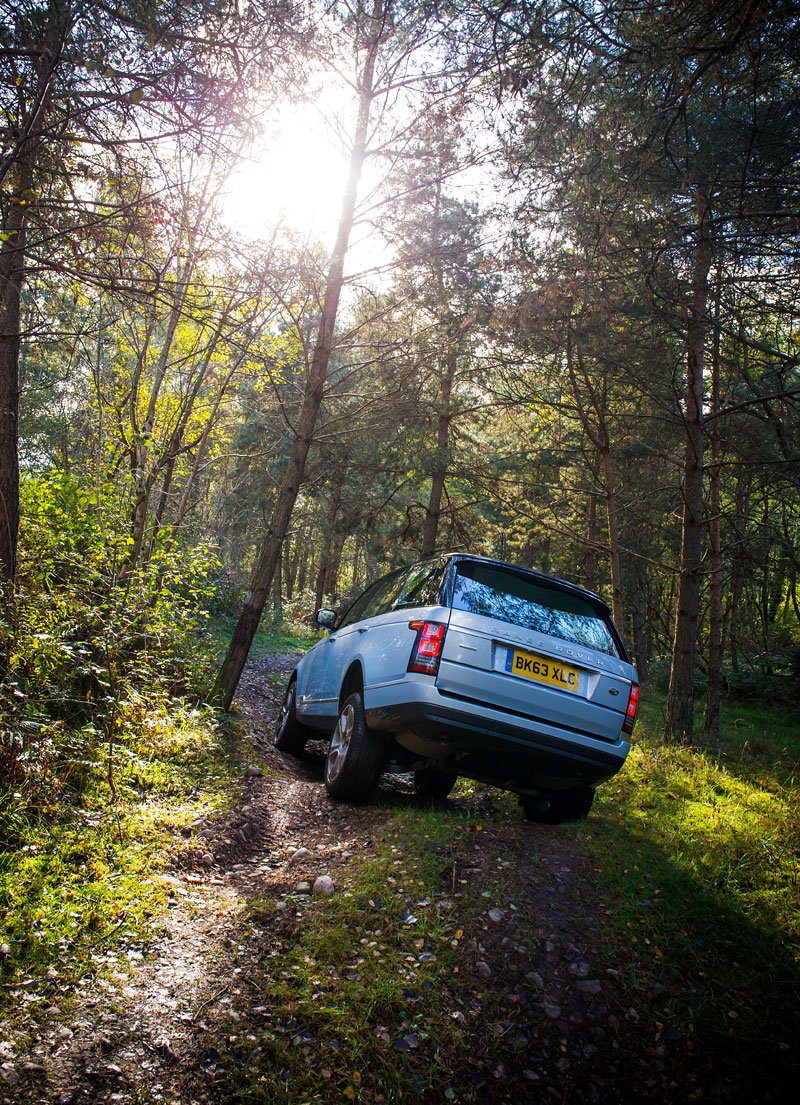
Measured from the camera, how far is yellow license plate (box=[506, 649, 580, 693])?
4359 mm

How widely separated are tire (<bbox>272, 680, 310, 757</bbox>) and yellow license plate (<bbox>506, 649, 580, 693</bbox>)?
11.9 feet

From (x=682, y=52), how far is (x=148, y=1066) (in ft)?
19.3

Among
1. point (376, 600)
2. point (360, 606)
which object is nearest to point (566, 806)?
point (376, 600)

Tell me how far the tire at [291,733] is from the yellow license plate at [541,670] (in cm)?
361

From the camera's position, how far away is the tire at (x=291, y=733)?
7.30 metres

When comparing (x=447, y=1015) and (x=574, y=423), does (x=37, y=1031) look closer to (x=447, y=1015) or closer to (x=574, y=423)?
(x=447, y=1015)

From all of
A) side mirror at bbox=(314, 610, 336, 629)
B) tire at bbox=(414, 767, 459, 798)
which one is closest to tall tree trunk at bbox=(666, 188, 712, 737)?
tire at bbox=(414, 767, 459, 798)

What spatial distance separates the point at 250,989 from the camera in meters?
2.74

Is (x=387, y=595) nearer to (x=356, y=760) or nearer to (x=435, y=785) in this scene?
(x=356, y=760)

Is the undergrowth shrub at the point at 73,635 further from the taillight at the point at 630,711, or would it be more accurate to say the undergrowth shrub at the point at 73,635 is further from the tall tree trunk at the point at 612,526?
the tall tree trunk at the point at 612,526

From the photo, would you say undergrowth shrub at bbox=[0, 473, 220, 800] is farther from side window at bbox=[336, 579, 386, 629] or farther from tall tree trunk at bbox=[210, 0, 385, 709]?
side window at bbox=[336, 579, 386, 629]

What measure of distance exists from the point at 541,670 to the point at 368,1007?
233 cm

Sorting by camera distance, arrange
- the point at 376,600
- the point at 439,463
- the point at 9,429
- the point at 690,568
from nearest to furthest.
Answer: the point at 9,429
the point at 376,600
the point at 690,568
the point at 439,463

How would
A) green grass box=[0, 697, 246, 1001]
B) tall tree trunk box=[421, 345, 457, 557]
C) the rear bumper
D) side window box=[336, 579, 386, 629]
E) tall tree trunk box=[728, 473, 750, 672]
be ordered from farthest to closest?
tall tree trunk box=[421, 345, 457, 557] < tall tree trunk box=[728, 473, 750, 672] < side window box=[336, 579, 386, 629] < the rear bumper < green grass box=[0, 697, 246, 1001]
